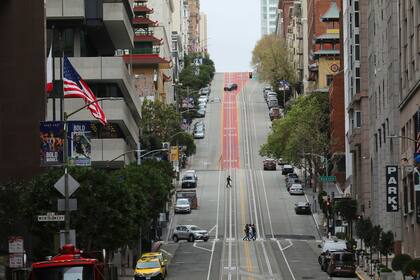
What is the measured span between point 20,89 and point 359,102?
189 feet

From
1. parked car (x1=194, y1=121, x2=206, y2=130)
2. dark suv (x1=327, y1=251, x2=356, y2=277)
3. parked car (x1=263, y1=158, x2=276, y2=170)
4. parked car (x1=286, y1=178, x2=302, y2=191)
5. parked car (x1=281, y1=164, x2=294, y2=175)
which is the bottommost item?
dark suv (x1=327, y1=251, x2=356, y2=277)

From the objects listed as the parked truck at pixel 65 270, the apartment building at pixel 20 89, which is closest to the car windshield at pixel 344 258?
the apartment building at pixel 20 89

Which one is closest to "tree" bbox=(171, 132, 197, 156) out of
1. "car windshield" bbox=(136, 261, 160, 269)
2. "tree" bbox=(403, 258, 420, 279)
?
"car windshield" bbox=(136, 261, 160, 269)

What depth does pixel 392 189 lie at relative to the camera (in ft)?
263

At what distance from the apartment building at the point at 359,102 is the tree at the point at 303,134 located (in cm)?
1212

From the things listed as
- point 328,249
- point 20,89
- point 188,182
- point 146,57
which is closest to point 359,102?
point 188,182

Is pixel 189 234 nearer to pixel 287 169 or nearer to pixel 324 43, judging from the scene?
pixel 287 169

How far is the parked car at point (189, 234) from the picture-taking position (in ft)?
336

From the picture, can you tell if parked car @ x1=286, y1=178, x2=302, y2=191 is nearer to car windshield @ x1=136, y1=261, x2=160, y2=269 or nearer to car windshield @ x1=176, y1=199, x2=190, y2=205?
car windshield @ x1=176, y1=199, x2=190, y2=205

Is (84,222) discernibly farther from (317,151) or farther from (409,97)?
(317,151)

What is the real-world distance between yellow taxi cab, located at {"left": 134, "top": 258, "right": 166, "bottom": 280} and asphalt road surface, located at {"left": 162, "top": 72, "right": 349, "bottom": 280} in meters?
2.38

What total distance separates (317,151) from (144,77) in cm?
3731

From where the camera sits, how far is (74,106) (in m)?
81.4

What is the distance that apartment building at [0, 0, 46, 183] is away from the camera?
63.0m
